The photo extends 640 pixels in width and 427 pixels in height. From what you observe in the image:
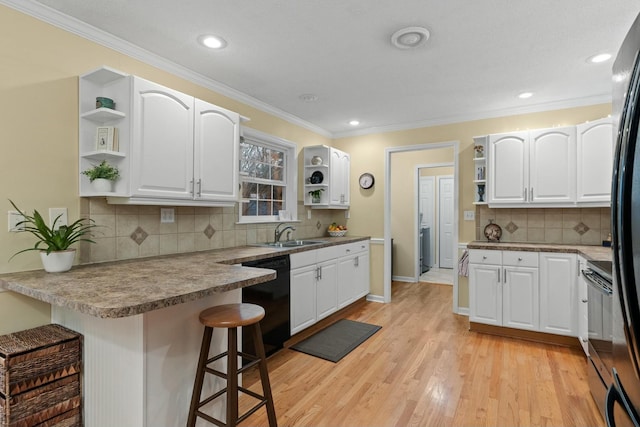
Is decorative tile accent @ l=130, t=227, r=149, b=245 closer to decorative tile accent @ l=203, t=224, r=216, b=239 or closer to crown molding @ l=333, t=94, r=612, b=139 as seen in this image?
decorative tile accent @ l=203, t=224, r=216, b=239

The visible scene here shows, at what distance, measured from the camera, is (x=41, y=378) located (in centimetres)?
156

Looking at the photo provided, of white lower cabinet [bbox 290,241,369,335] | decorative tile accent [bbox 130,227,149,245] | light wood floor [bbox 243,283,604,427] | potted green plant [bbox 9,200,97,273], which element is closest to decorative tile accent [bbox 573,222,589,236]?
light wood floor [bbox 243,283,604,427]

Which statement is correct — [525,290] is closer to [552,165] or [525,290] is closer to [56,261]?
[552,165]

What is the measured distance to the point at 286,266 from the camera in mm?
2961

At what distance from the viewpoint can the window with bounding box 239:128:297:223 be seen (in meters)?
3.53

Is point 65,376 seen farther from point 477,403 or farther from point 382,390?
point 477,403

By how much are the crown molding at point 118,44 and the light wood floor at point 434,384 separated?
2508mm

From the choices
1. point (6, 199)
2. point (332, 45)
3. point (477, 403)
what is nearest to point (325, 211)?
point (332, 45)

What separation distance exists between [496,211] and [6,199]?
4306mm

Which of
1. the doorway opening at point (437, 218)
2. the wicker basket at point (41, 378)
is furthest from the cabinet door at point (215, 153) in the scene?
the doorway opening at point (437, 218)

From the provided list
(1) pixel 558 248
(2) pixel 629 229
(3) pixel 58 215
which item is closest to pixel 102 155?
(3) pixel 58 215

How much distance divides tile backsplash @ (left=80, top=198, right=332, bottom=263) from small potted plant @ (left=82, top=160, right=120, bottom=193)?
0.19 m

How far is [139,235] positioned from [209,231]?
65 cm

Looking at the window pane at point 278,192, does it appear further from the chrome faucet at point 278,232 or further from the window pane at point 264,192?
the chrome faucet at point 278,232
